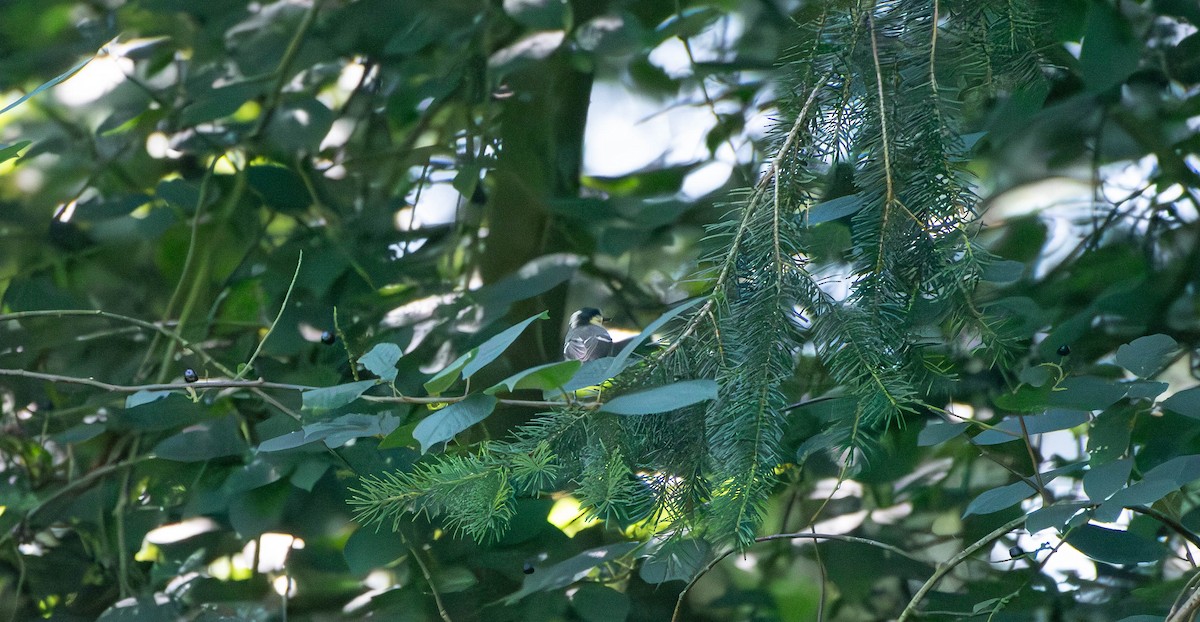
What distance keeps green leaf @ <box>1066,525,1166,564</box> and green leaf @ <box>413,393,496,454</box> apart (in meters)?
0.58

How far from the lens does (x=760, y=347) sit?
1.95 ft

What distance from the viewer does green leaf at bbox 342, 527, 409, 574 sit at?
108 centimetres

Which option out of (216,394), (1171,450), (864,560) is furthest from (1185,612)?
(216,394)

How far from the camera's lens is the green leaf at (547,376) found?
48cm

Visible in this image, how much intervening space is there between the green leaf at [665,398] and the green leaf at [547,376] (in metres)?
0.03

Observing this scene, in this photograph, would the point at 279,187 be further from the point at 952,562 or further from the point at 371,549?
the point at 952,562

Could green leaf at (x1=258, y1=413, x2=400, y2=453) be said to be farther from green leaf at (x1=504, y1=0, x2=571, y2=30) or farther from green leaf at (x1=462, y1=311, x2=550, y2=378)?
green leaf at (x1=504, y1=0, x2=571, y2=30)

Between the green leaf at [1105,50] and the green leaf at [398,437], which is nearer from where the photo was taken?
the green leaf at [398,437]

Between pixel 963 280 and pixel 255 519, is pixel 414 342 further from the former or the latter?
pixel 963 280

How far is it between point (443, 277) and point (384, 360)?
0.85 m

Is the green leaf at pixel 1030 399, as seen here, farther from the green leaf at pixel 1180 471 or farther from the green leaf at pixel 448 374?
the green leaf at pixel 448 374

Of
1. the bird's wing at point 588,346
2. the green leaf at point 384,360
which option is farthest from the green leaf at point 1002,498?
the green leaf at point 384,360

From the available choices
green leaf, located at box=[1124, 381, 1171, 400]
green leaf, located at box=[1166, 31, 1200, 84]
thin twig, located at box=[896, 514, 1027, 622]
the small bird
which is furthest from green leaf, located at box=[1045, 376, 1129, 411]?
green leaf, located at box=[1166, 31, 1200, 84]

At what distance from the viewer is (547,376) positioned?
49 cm
